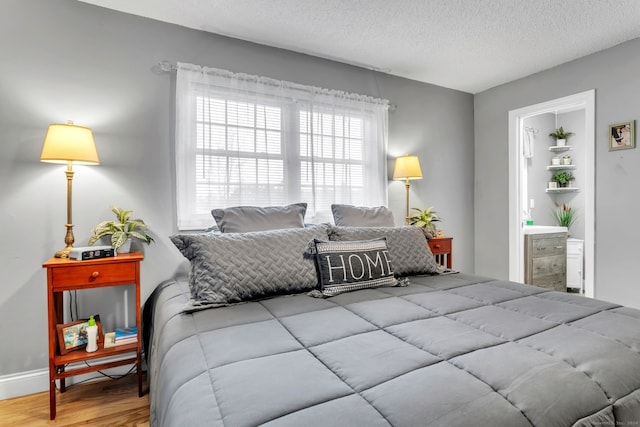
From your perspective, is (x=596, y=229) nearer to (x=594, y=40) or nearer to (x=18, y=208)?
(x=594, y=40)

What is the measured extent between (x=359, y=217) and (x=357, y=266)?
2.55 ft

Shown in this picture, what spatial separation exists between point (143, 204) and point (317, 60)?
190 centimetres

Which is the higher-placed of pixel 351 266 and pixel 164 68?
pixel 164 68

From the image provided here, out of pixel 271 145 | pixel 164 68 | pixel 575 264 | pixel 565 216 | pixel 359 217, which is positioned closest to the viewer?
pixel 164 68

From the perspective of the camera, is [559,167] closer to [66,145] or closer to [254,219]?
[254,219]

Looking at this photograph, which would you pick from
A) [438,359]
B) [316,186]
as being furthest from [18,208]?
[438,359]

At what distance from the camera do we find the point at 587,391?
0.84 meters

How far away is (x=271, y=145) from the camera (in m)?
2.68

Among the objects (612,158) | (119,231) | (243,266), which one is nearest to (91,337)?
(119,231)

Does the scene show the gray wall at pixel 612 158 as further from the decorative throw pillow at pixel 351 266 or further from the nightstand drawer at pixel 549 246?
the decorative throw pillow at pixel 351 266

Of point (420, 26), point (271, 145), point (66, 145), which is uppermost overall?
point (420, 26)

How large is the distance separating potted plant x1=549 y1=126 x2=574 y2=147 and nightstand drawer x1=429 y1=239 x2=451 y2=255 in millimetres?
2979

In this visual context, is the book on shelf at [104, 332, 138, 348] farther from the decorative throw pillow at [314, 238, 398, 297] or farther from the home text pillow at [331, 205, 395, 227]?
the home text pillow at [331, 205, 395, 227]

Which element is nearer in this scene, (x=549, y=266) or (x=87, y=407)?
(x=87, y=407)
